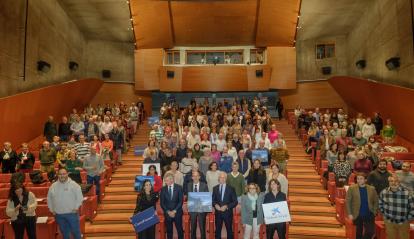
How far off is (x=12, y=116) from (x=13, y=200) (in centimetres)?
498

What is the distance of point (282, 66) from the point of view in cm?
2045

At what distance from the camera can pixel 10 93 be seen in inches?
455

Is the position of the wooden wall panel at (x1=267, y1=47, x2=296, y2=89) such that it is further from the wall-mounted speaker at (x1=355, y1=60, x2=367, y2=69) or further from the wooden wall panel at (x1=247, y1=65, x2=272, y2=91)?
the wall-mounted speaker at (x1=355, y1=60, x2=367, y2=69)

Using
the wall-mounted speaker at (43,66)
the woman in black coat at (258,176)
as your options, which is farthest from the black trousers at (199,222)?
the wall-mounted speaker at (43,66)

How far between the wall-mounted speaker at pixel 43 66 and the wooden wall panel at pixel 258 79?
9.66 meters

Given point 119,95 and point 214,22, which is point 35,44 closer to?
point 119,95

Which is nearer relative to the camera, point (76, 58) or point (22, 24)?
point (22, 24)

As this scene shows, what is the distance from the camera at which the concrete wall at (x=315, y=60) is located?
20.3 metres

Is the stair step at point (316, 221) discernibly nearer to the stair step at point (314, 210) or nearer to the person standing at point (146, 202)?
the stair step at point (314, 210)

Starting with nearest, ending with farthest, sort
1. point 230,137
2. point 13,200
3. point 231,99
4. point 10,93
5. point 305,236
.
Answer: point 13,200 → point 305,236 → point 230,137 → point 10,93 → point 231,99

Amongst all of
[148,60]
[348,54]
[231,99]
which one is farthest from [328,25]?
[148,60]

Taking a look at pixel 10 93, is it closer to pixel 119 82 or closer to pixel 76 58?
pixel 76 58

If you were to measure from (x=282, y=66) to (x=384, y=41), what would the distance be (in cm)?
635

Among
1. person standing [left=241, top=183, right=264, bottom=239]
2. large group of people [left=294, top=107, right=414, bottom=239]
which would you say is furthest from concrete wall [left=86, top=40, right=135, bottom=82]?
person standing [left=241, top=183, right=264, bottom=239]
